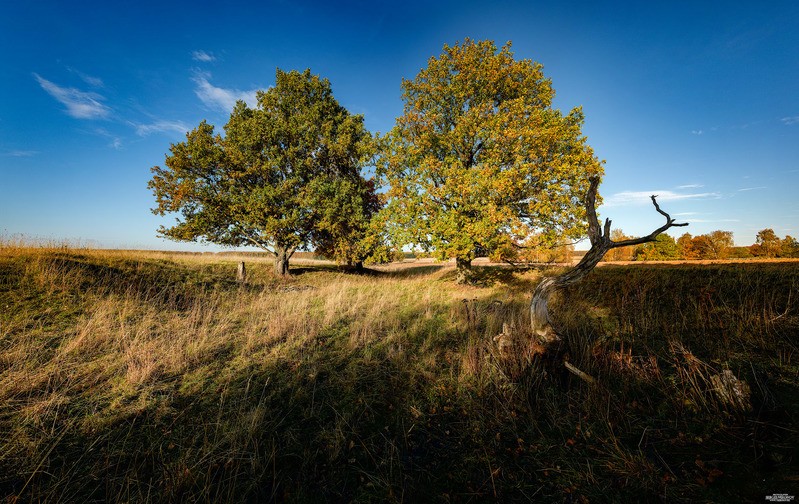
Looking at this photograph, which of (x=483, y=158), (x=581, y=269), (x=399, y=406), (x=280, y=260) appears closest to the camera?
(x=399, y=406)

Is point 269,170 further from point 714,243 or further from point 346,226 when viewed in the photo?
point 714,243

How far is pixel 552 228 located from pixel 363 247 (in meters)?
9.88

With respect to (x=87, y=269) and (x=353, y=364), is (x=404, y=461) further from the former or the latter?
(x=87, y=269)

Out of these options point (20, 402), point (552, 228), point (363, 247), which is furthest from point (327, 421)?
point (363, 247)

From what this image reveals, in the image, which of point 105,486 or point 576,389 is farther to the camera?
point 576,389

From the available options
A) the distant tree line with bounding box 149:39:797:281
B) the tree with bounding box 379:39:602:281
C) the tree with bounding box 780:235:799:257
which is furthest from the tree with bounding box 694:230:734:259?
the tree with bounding box 379:39:602:281

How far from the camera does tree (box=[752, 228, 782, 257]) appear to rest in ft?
50.3

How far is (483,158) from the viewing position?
1256 centimetres

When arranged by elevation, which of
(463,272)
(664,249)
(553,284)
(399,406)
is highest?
(664,249)

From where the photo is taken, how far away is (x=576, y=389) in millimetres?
4230

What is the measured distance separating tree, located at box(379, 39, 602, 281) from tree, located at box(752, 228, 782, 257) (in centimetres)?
1407

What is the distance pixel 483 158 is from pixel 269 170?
1174cm

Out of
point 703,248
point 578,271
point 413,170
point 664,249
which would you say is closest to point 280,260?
point 413,170

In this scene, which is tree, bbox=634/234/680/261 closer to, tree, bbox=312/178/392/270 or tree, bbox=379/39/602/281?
tree, bbox=379/39/602/281
